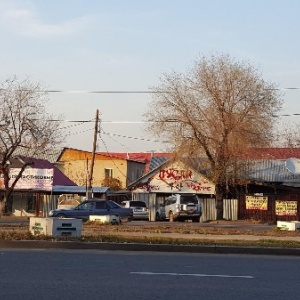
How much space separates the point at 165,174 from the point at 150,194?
1.94 metres

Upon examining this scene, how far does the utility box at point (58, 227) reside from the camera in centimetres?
2138

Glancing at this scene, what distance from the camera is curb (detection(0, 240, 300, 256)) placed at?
1914 cm

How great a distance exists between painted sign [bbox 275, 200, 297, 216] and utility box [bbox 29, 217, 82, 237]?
27638mm

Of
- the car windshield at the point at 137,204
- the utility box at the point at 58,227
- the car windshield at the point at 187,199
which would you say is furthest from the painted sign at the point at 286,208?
the utility box at the point at 58,227

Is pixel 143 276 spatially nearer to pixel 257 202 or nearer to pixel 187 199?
pixel 187 199

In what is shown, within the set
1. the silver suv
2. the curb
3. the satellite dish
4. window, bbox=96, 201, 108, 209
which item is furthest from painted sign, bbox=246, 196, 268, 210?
the curb

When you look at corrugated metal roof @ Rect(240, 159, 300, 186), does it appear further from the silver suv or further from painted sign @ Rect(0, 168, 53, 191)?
painted sign @ Rect(0, 168, 53, 191)

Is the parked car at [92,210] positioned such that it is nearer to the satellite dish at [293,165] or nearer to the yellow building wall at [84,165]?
the satellite dish at [293,165]

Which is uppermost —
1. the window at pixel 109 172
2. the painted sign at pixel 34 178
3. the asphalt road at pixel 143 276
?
the window at pixel 109 172

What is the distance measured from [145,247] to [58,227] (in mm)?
3383

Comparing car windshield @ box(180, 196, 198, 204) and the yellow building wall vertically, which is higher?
the yellow building wall

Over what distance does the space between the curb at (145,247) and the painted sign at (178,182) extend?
32852 mm

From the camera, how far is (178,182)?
176 feet

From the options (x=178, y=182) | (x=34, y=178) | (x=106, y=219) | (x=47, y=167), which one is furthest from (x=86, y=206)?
(x=47, y=167)
